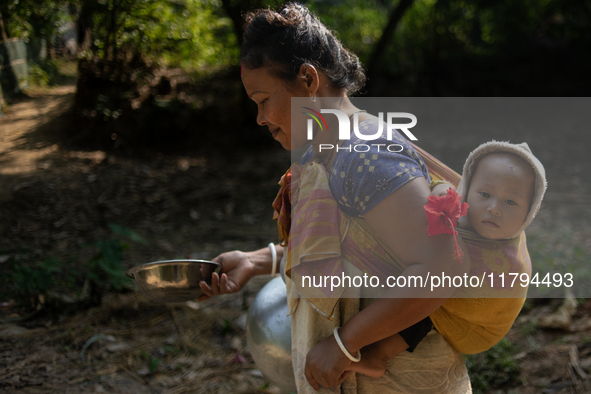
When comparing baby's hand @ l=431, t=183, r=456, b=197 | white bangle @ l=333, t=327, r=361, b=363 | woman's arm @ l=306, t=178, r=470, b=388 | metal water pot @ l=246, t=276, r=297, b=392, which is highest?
baby's hand @ l=431, t=183, r=456, b=197

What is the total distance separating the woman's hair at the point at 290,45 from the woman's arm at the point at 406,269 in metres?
0.43

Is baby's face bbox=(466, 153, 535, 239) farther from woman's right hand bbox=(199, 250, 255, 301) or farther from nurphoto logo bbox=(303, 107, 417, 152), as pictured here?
woman's right hand bbox=(199, 250, 255, 301)

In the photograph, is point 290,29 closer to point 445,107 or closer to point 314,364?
point 314,364

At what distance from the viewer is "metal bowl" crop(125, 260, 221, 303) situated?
1604 mm

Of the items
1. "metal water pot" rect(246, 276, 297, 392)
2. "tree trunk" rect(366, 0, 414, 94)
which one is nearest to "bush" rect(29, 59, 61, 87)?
"metal water pot" rect(246, 276, 297, 392)

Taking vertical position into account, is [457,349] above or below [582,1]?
below

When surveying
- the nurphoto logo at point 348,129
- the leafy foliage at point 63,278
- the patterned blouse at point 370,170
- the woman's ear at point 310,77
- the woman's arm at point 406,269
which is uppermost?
the woman's ear at point 310,77

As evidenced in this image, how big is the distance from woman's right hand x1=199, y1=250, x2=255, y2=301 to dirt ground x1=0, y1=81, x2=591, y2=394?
943mm

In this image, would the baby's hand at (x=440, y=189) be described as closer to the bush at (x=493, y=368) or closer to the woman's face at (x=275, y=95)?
the woman's face at (x=275, y=95)

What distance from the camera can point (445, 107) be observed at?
29.3 feet

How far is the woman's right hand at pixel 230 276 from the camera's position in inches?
65.2

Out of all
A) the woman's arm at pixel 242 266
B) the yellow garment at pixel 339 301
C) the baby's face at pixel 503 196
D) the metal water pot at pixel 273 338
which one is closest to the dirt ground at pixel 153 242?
the metal water pot at pixel 273 338

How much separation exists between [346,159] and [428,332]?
0.53 meters

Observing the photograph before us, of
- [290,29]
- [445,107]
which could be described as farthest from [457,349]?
[445,107]
